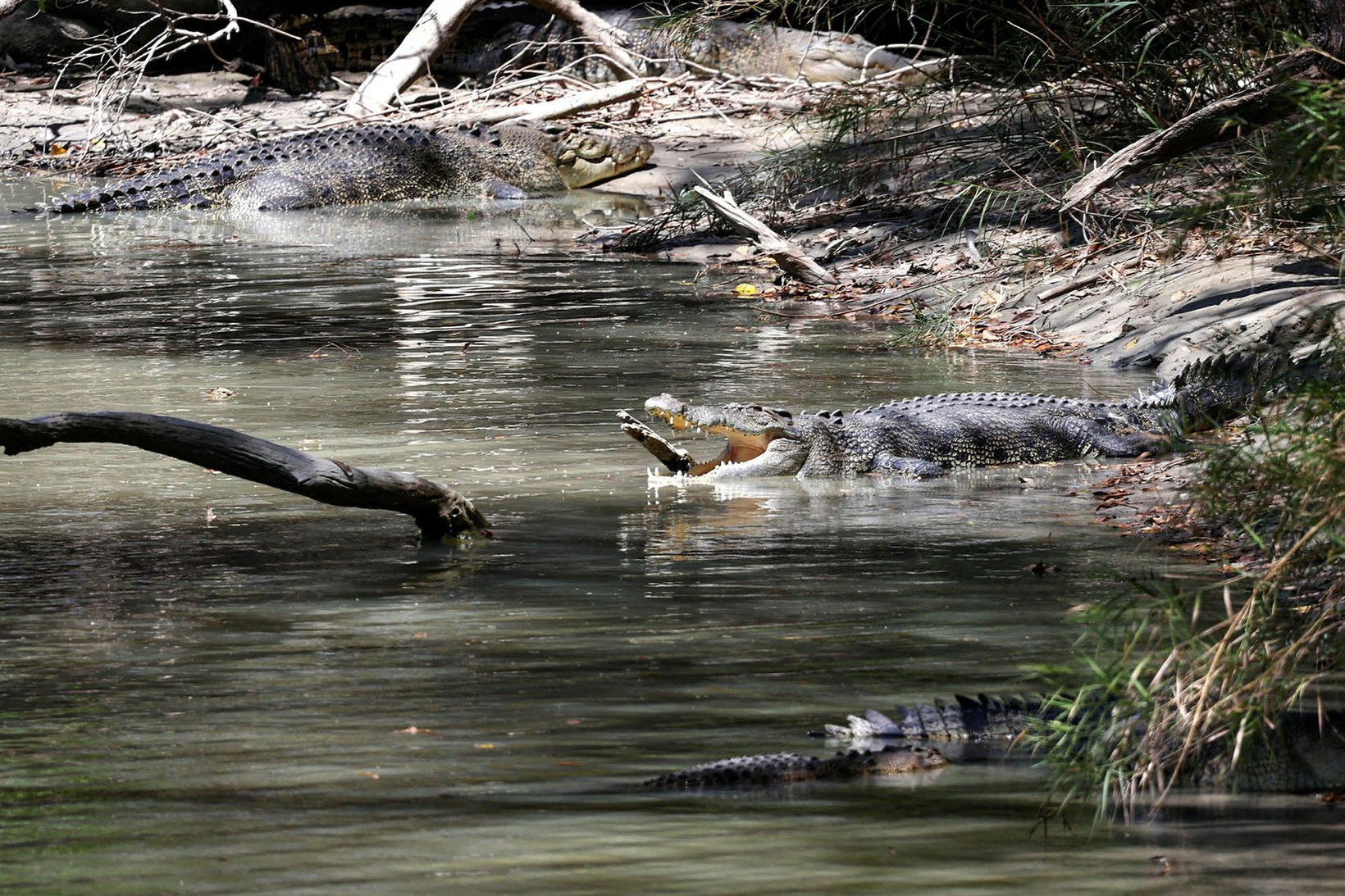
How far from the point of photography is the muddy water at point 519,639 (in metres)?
3.54

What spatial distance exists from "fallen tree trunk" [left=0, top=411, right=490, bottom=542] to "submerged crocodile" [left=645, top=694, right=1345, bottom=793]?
2660 millimetres

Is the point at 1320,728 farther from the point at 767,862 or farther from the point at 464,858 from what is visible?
the point at 464,858

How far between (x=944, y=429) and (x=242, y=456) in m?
4.04

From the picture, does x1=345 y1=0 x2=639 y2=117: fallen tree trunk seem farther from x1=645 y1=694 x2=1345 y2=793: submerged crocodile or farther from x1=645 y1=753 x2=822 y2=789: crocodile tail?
x1=645 y1=753 x2=822 y2=789: crocodile tail

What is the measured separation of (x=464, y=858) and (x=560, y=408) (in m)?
6.64

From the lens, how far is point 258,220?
837 inches

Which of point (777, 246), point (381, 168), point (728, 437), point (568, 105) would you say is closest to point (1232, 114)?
point (728, 437)

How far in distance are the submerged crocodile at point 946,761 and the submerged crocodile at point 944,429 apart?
164 inches

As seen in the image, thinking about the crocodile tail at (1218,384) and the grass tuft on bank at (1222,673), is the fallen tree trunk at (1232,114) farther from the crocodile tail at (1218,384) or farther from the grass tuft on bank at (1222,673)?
the grass tuft on bank at (1222,673)

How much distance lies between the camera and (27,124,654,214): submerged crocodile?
882 inches

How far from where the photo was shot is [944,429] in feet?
29.8

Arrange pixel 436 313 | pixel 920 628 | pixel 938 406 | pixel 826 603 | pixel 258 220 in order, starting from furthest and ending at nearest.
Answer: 1. pixel 258 220
2. pixel 436 313
3. pixel 938 406
4. pixel 826 603
5. pixel 920 628

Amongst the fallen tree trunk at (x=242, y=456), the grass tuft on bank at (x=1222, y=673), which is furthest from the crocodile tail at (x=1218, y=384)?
the grass tuft on bank at (x=1222, y=673)

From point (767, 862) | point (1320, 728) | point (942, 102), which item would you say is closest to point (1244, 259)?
point (942, 102)
